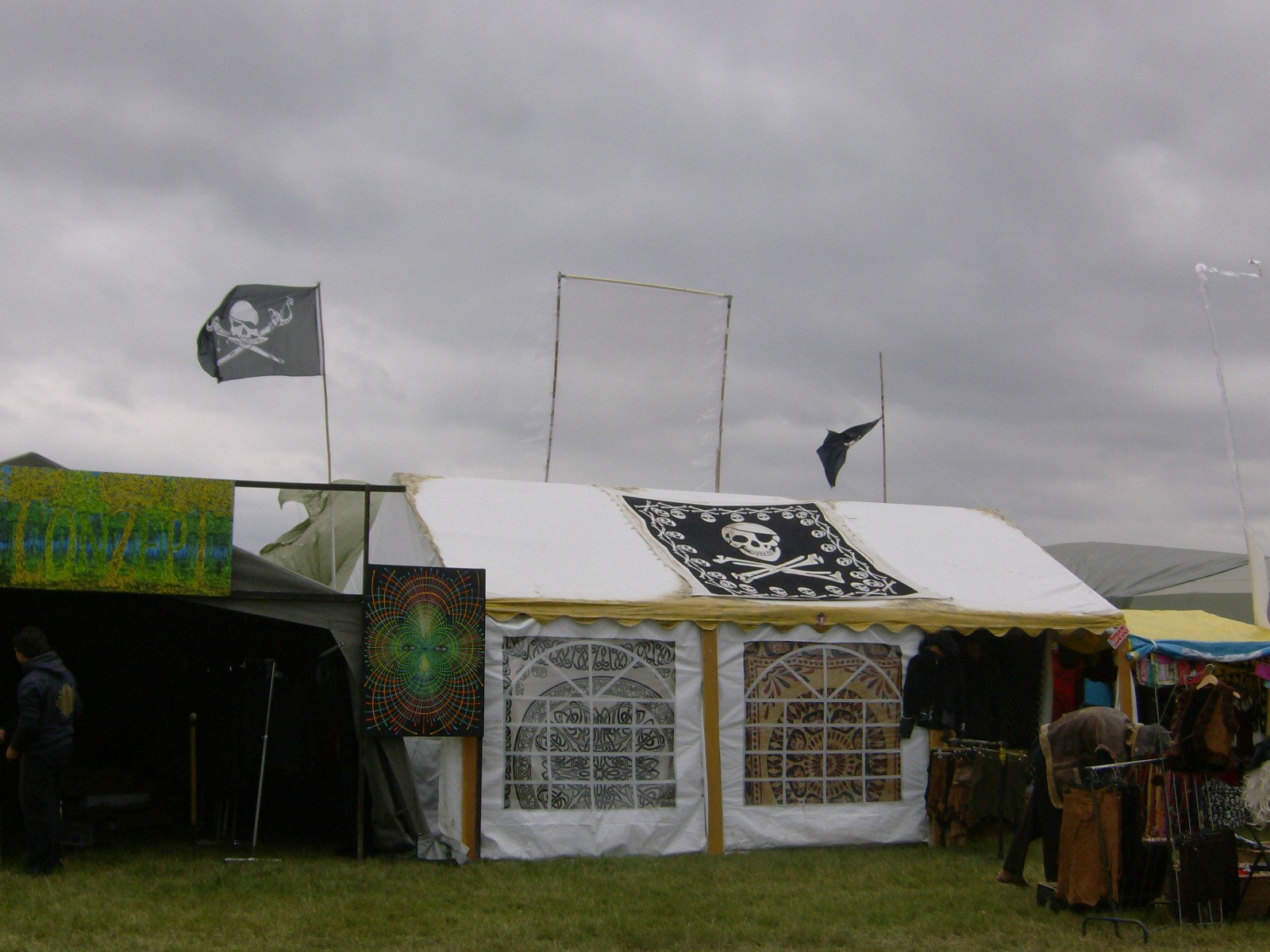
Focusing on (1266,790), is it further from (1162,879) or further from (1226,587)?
(1226,587)

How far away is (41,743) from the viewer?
708 cm

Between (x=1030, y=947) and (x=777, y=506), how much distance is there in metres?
5.43

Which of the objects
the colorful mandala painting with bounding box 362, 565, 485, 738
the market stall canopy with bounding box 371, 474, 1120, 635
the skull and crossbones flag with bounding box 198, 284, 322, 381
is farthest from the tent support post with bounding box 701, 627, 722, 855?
the skull and crossbones flag with bounding box 198, 284, 322, 381

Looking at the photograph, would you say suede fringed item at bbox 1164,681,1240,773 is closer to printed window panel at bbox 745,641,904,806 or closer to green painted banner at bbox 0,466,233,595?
printed window panel at bbox 745,641,904,806

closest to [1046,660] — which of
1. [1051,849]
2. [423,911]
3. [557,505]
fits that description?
[1051,849]

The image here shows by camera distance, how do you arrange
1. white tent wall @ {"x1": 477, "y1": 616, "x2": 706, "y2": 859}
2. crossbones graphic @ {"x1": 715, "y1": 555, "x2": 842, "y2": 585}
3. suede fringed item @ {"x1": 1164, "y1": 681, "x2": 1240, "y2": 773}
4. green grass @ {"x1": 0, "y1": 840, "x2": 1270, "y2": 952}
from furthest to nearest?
crossbones graphic @ {"x1": 715, "y1": 555, "x2": 842, "y2": 585}, white tent wall @ {"x1": 477, "y1": 616, "x2": 706, "y2": 859}, suede fringed item @ {"x1": 1164, "y1": 681, "x2": 1240, "y2": 773}, green grass @ {"x1": 0, "y1": 840, "x2": 1270, "y2": 952}

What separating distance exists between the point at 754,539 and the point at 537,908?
4303 millimetres

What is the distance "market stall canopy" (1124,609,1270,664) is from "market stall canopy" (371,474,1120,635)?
88 centimetres

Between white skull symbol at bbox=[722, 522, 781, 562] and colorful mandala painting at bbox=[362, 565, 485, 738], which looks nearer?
colorful mandala painting at bbox=[362, 565, 485, 738]

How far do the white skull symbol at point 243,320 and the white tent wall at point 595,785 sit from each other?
13.1 feet

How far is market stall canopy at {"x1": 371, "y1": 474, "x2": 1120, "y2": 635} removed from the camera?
Answer: 878 centimetres

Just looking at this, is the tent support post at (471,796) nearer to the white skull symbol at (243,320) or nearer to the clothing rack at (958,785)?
the clothing rack at (958,785)

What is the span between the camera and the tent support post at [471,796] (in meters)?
8.02

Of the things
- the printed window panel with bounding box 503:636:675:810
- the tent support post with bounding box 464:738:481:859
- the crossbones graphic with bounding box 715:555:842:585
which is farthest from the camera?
the crossbones graphic with bounding box 715:555:842:585
